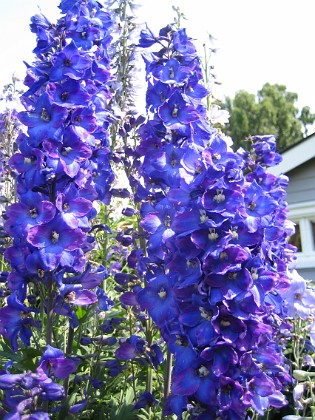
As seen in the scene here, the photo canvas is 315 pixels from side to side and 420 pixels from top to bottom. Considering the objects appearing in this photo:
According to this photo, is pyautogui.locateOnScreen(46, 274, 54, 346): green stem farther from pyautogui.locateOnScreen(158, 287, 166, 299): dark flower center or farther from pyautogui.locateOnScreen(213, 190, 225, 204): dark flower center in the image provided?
pyautogui.locateOnScreen(213, 190, 225, 204): dark flower center

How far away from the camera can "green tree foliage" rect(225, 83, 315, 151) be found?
116 ft

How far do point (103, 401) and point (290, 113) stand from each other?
36454 mm

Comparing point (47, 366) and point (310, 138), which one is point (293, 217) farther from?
point (47, 366)

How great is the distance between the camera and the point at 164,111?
2.44m

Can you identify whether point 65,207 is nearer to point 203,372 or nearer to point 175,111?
point 175,111

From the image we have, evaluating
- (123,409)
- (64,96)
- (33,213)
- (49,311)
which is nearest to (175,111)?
(64,96)

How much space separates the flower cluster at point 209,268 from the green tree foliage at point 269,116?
107 ft

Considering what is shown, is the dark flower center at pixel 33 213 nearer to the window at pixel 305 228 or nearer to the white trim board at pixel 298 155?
the white trim board at pixel 298 155

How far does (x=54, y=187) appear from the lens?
2.34 metres

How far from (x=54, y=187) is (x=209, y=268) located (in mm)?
774

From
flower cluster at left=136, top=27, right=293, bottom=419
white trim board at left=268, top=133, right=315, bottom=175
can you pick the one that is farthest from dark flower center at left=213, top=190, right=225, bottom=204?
white trim board at left=268, top=133, right=315, bottom=175

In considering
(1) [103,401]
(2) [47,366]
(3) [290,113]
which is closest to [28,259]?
(2) [47,366]

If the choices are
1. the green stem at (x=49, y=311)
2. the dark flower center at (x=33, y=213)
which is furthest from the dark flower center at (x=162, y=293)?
the dark flower center at (x=33, y=213)

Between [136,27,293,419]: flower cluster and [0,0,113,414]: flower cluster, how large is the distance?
12.1 inches
